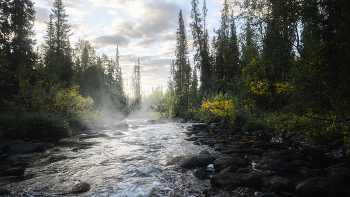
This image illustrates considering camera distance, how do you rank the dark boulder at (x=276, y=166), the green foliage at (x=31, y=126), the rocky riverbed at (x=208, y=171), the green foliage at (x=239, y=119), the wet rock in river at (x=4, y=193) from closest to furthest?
the wet rock in river at (x=4, y=193) → the rocky riverbed at (x=208, y=171) → the dark boulder at (x=276, y=166) → the green foliage at (x=31, y=126) → the green foliage at (x=239, y=119)

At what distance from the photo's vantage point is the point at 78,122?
18.5 meters

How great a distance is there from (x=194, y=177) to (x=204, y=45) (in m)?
26.3

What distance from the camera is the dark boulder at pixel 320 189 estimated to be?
4188 millimetres

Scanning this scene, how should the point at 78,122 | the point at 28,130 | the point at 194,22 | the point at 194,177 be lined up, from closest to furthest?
the point at 194,177
the point at 28,130
the point at 78,122
the point at 194,22

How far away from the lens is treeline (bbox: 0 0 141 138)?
12930 mm

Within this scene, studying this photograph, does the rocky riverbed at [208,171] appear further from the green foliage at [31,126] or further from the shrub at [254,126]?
the shrub at [254,126]

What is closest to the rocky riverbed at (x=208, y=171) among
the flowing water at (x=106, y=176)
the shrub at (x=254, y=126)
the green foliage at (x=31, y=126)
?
the flowing water at (x=106, y=176)

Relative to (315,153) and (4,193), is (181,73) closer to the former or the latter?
(315,153)

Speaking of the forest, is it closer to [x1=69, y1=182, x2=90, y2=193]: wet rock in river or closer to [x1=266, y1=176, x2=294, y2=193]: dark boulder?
[x1=266, y1=176, x2=294, y2=193]: dark boulder

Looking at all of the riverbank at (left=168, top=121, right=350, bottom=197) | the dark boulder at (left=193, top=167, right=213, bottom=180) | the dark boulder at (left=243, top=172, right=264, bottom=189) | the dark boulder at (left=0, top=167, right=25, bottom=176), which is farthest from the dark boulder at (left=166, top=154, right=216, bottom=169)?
the dark boulder at (left=0, top=167, right=25, bottom=176)

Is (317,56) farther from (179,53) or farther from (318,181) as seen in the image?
(179,53)

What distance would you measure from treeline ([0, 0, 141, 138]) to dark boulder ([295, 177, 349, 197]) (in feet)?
48.0

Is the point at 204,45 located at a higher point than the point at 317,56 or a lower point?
higher

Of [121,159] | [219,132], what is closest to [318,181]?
[121,159]
